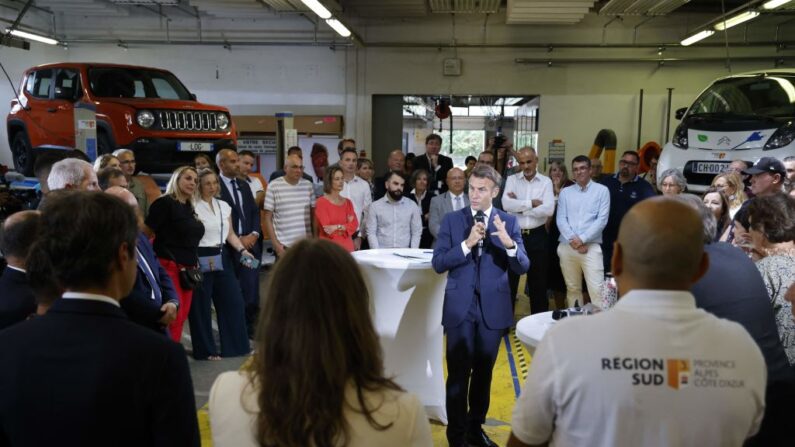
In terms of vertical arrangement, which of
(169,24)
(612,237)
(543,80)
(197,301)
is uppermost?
(169,24)

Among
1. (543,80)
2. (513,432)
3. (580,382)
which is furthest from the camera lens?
(543,80)

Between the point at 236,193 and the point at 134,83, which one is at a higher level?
the point at 134,83

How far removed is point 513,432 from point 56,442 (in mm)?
1127

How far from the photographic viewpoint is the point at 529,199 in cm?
612

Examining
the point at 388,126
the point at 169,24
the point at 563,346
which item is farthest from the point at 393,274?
the point at 169,24

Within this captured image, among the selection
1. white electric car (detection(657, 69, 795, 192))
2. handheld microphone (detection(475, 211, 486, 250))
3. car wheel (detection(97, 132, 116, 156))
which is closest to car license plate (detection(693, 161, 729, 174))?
white electric car (detection(657, 69, 795, 192))

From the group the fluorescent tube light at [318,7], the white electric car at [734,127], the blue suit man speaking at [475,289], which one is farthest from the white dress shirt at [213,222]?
the white electric car at [734,127]

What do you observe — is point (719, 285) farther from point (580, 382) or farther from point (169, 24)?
point (169, 24)

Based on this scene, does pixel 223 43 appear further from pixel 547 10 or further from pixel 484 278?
pixel 484 278

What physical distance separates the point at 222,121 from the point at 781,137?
292 inches

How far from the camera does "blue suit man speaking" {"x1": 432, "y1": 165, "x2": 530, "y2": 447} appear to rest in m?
3.44

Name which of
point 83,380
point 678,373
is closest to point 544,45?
point 678,373

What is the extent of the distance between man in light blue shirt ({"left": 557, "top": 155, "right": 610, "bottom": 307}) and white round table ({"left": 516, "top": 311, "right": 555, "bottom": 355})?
8.91 feet

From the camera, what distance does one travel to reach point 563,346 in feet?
4.74
